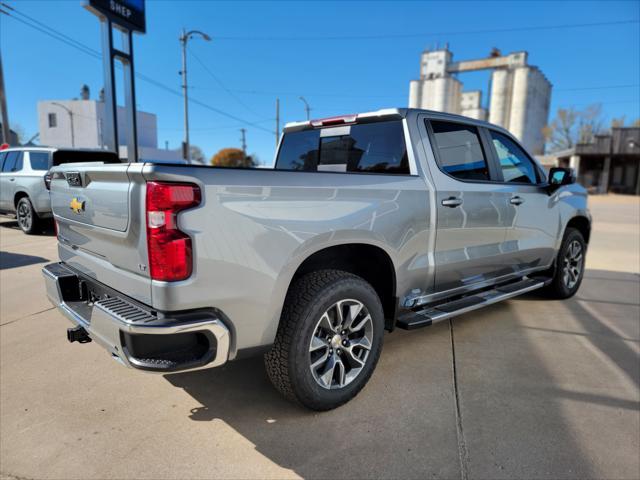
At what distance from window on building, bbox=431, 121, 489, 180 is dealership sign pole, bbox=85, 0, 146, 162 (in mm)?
11540

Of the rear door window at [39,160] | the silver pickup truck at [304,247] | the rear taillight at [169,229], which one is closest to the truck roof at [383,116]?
the silver pickup truck at [304,247]

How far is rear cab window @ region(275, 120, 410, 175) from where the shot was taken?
319cm

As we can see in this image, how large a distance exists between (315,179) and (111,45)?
13950 millimetres

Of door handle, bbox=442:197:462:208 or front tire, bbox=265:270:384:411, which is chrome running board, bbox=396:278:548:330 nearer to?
front tire, bbox=265:270:384:411

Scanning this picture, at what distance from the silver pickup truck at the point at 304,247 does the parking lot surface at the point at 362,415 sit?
319 mm

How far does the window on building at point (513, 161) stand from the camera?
3.90 meters

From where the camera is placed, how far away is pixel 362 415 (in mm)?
2580

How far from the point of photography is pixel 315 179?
2.37 meters

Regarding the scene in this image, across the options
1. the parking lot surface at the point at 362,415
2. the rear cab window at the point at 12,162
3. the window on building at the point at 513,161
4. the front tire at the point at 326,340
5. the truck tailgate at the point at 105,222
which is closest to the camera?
the truck tailgate at the point at 105,222

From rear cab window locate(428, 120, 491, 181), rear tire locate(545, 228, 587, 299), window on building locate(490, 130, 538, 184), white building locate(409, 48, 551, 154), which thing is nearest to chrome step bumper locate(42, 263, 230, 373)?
rear cab window locate(428, 120, 491, 181)

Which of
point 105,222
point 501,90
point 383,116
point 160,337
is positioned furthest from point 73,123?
point 501,90

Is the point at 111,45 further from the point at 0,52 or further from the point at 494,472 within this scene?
the point at 494,472

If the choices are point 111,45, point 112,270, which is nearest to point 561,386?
point 112,270

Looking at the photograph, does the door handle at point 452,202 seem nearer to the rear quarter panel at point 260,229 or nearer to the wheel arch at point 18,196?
the rear quarter panel at point 260,229
